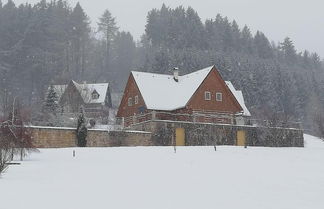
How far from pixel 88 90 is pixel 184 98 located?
25.3 metres

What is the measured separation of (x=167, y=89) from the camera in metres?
46.8

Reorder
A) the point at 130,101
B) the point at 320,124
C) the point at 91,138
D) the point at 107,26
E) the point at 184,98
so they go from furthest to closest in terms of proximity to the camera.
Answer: the point at 107,26 → the point at 320,124 → the point at 130,101 → the point at 184,98 → the point at 91,138

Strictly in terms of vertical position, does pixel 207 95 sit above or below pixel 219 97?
above

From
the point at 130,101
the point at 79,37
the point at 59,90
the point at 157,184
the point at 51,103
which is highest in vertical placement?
the point at 79,37

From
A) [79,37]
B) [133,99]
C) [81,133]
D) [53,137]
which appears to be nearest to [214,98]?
[133,99]

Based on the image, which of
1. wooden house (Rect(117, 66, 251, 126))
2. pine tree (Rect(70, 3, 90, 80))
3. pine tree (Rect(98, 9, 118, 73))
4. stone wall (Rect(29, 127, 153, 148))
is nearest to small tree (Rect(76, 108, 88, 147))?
stone wall (Rect(29, 127, 153, 148))

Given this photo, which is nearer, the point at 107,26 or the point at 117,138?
the point at 117,138

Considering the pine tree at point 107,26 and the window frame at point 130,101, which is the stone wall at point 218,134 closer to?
the window frame at point 130,101

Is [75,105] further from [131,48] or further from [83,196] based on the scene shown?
[131,48]

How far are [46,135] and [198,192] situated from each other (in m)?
21.3

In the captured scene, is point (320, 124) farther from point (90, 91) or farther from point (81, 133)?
point (90, 91)

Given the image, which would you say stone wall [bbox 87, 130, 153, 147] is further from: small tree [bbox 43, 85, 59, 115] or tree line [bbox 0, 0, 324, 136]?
tree line [bbox 0, 0, 324, 136]

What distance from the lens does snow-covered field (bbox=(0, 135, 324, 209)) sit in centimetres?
1248

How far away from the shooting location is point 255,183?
16.9 m
